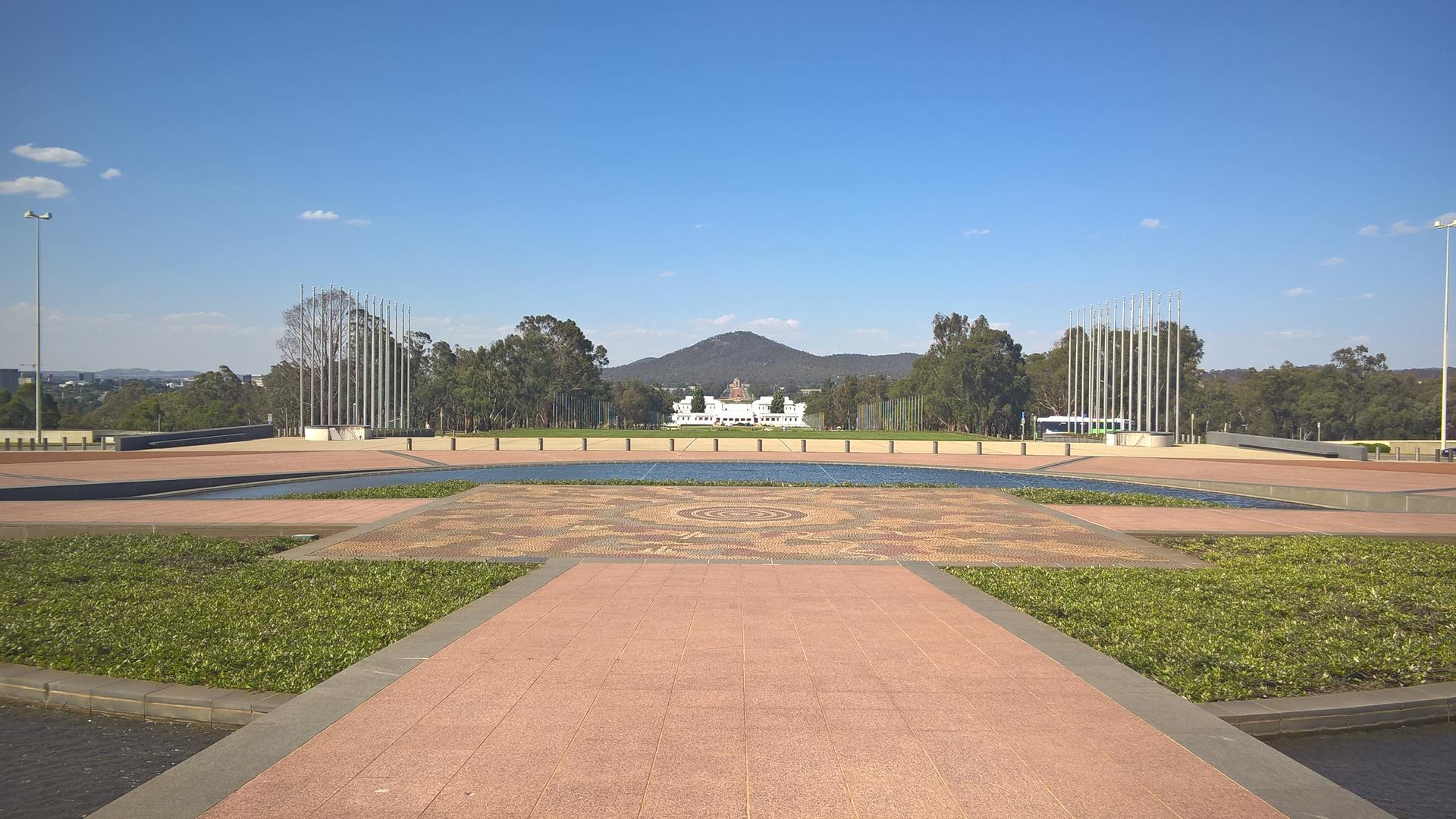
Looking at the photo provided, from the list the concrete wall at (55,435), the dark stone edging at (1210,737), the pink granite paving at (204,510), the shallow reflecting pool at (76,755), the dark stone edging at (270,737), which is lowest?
the shallow reflecting pool at (76,755)

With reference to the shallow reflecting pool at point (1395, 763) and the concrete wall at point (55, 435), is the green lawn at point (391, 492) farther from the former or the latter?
the concrete wall at point (55, 435)

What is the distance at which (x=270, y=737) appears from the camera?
15.1 ft

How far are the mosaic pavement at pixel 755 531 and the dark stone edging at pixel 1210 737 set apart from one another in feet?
12.7

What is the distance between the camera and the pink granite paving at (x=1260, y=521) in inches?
492

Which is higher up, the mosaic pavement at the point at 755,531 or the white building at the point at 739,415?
the white building at the point at 739,415

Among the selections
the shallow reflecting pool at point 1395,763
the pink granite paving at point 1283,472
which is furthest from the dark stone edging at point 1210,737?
the pink granite paving at point 1283,472

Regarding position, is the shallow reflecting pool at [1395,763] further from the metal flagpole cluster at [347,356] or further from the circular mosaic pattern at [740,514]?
the metal flagpole cluster at [347,356]

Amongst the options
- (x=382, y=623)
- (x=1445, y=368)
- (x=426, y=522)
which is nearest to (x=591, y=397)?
(x=1445, y=368)

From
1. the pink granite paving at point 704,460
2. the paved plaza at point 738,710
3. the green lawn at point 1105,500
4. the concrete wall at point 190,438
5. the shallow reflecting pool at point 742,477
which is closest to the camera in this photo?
the paved plaza at point 738,710

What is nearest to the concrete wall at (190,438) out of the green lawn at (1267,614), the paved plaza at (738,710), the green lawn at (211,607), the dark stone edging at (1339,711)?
the paved plaza at (738,710)

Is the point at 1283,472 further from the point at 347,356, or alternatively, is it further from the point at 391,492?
the point at 347,356

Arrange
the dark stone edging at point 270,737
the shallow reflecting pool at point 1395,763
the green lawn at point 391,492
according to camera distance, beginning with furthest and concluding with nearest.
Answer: the green lawn at point 391,492 < the shallow reflecting pool at point 1395,763 < the dark stone edging at point 270,737

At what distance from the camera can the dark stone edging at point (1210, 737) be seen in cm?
397

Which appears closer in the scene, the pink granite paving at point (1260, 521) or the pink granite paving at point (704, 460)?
the pink granite paving at point (1260, 521)
